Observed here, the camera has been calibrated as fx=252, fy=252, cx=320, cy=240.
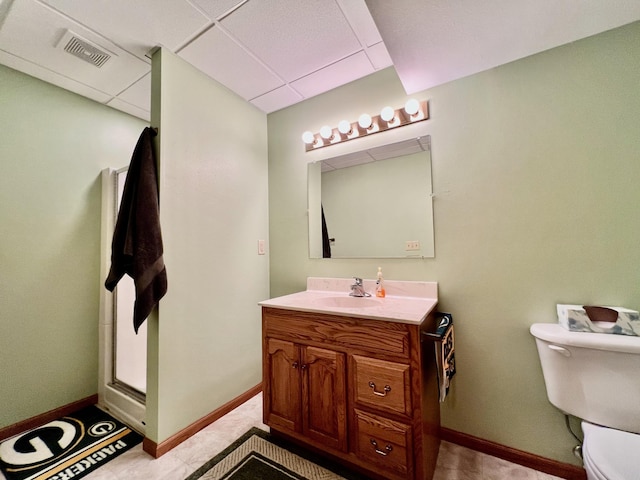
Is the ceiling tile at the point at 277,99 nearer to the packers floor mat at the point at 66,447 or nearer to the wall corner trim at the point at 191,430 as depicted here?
the wall corner trim at the point at 191,430

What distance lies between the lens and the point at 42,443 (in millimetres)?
1501

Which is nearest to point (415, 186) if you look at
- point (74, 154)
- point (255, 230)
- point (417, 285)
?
point (417, 285)

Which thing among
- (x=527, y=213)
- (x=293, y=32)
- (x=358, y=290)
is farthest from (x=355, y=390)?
(x=293, y=32)

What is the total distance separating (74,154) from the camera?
1.91 metres

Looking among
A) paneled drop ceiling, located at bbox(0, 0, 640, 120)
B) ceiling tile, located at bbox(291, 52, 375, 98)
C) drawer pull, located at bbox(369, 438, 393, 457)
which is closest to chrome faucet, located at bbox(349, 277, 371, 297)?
drawer pull, located at bbox(369, 438, 393, 457)

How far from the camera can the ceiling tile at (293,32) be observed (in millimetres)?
1292

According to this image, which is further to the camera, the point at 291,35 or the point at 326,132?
the point at 326,132

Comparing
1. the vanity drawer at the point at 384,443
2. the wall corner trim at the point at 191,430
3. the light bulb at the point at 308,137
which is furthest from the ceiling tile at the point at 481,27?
the wall corner trim at the point at 191,430

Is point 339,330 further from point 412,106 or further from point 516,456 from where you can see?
point 412,106

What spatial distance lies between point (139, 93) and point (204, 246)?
1.32 metres

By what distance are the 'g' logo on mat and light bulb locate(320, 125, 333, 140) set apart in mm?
2539

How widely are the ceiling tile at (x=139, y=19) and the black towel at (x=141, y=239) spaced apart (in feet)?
1.83

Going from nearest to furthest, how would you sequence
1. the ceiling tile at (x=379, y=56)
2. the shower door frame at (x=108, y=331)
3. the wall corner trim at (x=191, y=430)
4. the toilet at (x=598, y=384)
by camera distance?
the toilet at (x=598, y=384) → the wall corner trim at (x=191, y=430) → the ceiling tile at (x=379, y=56) → the shower door frame at (x=108, y=331)

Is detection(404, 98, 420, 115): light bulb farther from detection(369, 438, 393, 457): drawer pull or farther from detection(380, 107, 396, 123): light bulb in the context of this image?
detection(369, 438, 393, 457): drawer pull
